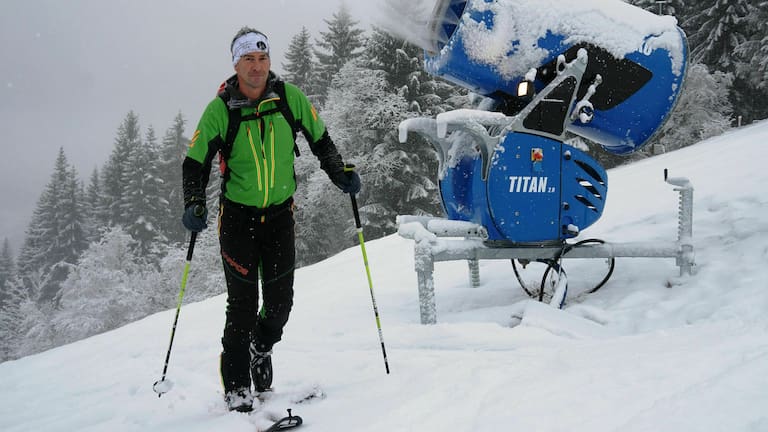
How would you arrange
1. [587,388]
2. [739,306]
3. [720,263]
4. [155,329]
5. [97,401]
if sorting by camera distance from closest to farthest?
Answer: [587,388]
[739,306]
[97,401]
[720,263]
[155,329]

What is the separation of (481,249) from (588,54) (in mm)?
1982

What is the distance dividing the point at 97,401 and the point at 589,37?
5055mm

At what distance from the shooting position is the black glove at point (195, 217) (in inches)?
121

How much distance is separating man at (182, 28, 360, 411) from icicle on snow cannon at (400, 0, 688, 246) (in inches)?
63.1

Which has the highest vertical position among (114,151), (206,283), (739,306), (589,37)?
(114,151)

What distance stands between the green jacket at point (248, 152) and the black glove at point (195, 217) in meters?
0.05

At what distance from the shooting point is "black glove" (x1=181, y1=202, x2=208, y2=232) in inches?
121

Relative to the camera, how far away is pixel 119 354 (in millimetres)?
5969

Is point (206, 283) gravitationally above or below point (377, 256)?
below

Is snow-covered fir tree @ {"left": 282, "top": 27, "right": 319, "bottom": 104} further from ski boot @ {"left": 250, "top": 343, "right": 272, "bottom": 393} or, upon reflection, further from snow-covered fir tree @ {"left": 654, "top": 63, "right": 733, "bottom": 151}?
ski boot @ {"left": 250, "top": 343, "right": 272, "bottom": 393}

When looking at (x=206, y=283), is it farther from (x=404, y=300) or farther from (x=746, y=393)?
(x=746, y=393)

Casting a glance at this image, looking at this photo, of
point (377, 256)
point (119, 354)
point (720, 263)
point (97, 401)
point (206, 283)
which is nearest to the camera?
point (97, 401)

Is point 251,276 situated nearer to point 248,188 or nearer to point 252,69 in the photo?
point 248,188

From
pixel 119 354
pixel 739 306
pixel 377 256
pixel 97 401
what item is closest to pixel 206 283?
pixel 377 256
